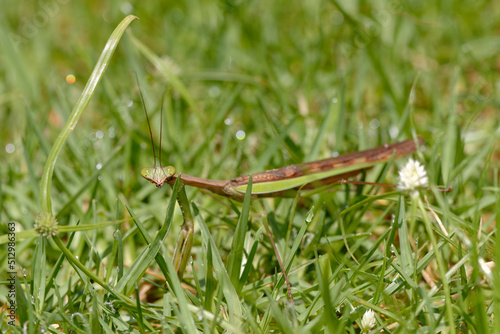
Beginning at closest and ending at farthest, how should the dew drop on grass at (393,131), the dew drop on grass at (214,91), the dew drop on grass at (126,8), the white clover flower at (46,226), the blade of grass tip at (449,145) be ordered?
1. the white clover flower at (46,226)
2. the blade of grass tip at (449,145)
3. the dew drop on grass at (393,131)
4. the dew drop on grass at (214,91)
5. the dew drop on grass at (126,8)

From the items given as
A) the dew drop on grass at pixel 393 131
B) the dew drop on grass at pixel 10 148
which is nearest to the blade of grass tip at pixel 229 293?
the dew drop on grass at pixel 393 131

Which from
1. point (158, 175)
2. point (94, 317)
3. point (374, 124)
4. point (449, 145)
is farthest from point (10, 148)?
point (449, 145)

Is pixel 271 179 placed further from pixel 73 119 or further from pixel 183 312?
pixel 73 119

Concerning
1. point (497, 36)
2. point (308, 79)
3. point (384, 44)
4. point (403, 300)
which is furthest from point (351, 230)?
point (497, 36)

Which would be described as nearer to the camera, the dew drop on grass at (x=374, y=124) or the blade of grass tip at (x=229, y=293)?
the blade of grass tip at (x=229, y=293)

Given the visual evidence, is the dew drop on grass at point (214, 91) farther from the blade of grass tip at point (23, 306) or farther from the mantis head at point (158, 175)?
the blade of grass tip at point (23, 306)
